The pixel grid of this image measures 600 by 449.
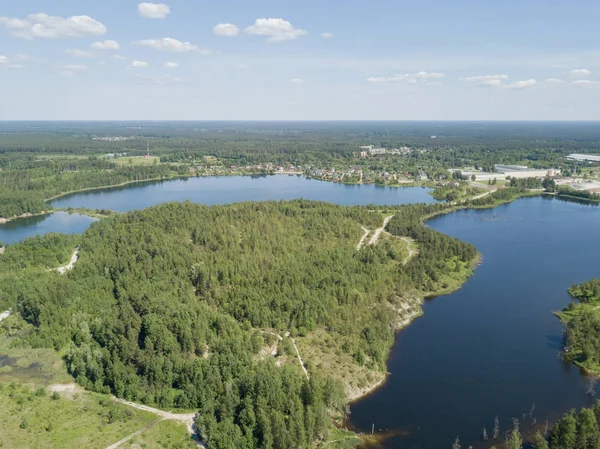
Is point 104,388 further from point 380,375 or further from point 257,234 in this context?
point 257,234

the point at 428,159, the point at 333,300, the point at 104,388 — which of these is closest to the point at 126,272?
the point at 104,388

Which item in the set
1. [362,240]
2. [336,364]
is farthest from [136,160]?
[336,364]

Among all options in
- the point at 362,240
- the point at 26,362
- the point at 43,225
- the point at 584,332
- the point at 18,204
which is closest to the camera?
the point at 26,362

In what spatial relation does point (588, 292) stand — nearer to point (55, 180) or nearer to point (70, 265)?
point (70, 265)

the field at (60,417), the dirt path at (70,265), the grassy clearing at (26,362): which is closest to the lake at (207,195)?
the dirt path at (70,265)

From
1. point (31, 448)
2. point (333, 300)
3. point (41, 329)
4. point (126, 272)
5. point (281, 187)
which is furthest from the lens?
point (281, 187)

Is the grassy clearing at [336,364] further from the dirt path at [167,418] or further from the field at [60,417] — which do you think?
the field at [60,417]
